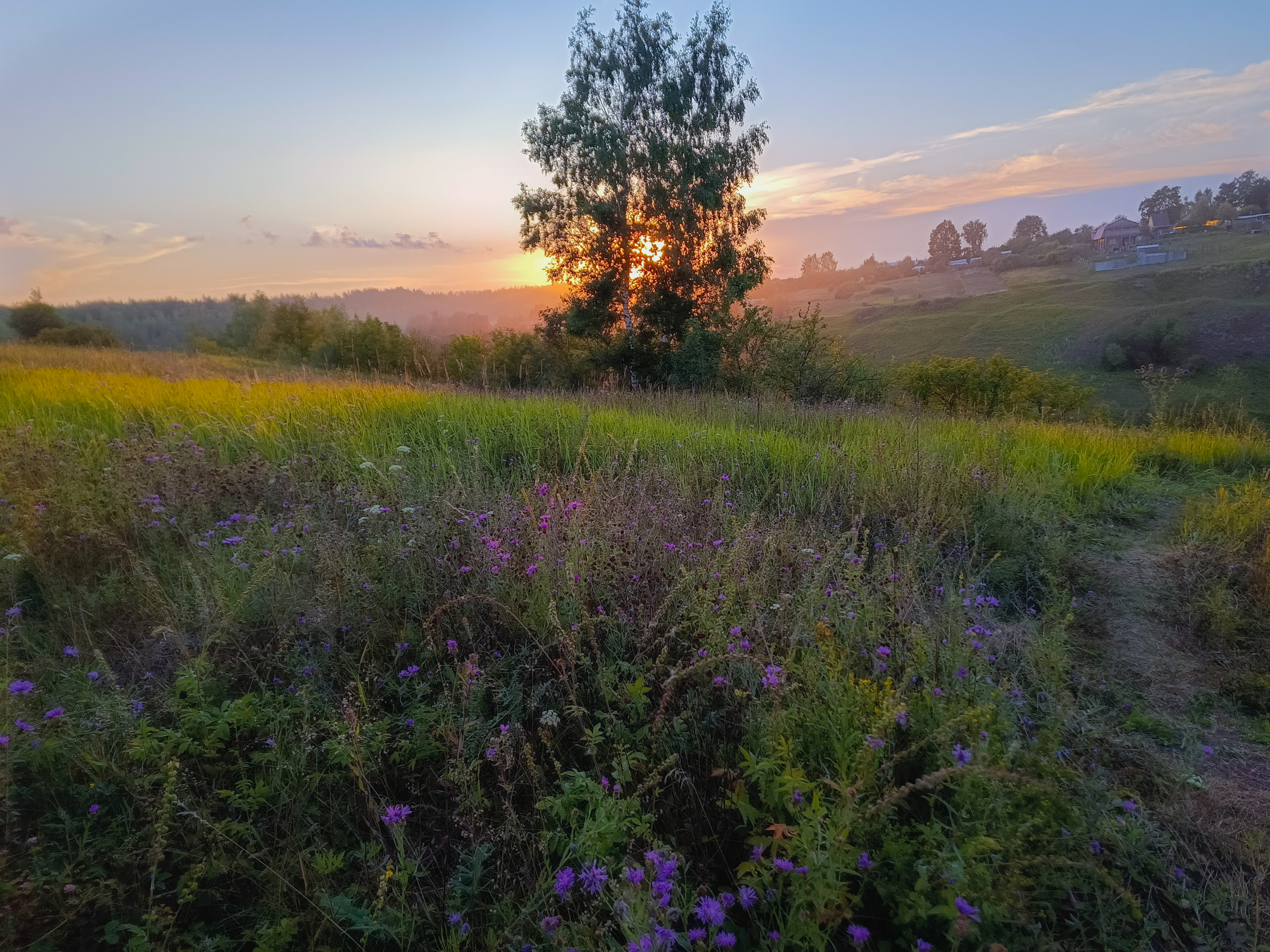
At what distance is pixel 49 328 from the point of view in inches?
1821

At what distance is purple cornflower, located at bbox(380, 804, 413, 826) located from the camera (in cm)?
168

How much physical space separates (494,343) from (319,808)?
3134 cm

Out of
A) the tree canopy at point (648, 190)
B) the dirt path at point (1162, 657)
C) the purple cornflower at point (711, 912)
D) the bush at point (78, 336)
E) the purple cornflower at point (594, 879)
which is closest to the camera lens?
the purple cornflower at point (711, 912)

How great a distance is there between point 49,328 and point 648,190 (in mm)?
53988

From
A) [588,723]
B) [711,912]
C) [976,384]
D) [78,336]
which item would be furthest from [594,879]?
[78,336]

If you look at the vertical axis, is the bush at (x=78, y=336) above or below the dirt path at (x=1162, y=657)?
above

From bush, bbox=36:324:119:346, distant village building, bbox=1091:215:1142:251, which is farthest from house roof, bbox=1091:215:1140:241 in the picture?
bush, bbox=36:324:119:346

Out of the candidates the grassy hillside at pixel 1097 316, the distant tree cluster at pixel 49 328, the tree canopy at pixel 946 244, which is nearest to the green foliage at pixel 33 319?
the distant tree cluster at pixel 49 328

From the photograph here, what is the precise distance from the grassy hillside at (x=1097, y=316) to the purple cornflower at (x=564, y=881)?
4205 centimetres

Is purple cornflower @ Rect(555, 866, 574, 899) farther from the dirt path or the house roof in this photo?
the house roof

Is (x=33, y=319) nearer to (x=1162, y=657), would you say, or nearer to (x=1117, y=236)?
(x=1162, y=657)

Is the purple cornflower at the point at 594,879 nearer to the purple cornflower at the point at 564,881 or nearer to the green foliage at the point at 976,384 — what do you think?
the purple cornflower at the point at 564,881

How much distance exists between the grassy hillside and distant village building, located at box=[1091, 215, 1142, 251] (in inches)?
317

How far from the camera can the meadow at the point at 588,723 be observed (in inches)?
60.1
